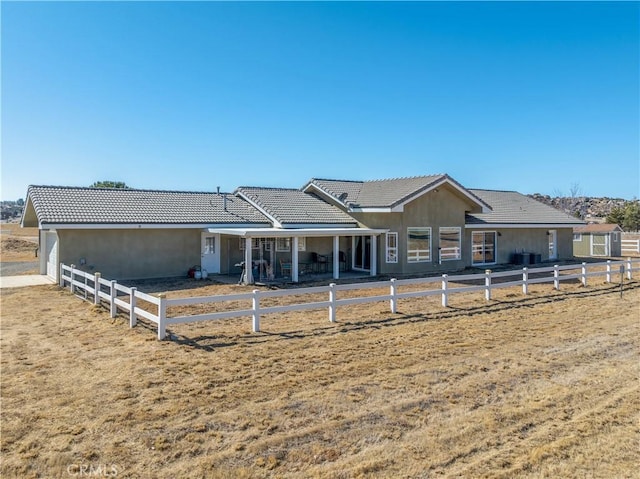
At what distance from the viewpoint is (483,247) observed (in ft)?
78.8

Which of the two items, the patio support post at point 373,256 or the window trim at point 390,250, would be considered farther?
the window trim at point 390,250

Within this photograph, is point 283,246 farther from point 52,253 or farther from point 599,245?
point 599,245

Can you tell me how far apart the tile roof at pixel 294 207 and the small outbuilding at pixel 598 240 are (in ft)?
56.2

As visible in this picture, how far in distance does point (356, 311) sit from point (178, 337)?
4639 mm

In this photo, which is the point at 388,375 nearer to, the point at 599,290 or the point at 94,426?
the point at 94,426

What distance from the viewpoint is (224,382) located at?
672 centimetres

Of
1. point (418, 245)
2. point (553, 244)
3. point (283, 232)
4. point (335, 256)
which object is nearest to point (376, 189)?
point (418, 245)

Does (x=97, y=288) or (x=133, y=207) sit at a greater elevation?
(x=133, y=207)

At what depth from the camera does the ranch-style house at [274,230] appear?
1716 cm

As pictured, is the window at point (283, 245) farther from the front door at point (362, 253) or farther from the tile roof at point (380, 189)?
the tile roof at point (380, 189)

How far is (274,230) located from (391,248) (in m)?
5.58

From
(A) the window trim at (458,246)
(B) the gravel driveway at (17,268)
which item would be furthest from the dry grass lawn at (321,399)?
(B) the gravel driveway at (17,268)

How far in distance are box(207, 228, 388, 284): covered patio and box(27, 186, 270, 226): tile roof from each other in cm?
145

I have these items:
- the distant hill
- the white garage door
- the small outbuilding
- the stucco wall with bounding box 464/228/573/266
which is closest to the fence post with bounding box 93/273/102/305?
the white garage door
